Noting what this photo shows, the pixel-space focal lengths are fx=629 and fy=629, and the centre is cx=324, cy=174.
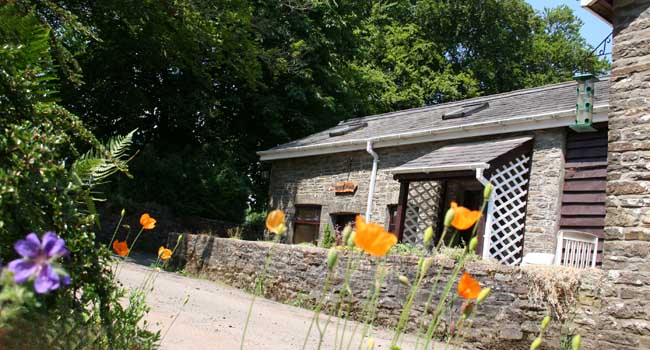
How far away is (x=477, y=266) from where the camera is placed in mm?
8039

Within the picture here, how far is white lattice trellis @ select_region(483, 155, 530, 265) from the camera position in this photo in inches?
477

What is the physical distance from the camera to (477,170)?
11.8 metres

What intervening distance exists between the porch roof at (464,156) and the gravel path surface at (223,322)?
4.35m

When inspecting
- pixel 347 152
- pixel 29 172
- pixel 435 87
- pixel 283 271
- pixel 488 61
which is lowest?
pixel 283 271

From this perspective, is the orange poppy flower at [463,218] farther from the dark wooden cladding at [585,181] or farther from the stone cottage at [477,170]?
the dark wooden cladding at [585,181]

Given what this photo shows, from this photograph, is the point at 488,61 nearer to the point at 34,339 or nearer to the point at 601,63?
the point at 601,63

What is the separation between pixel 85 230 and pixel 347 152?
47.9 feet

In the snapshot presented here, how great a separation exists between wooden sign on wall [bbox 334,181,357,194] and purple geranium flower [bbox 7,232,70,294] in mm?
15328

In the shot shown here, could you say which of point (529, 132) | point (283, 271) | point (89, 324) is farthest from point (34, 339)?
point (529, 132)

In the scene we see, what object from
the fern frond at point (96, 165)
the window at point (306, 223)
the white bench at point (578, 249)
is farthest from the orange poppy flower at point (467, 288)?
the window at point (306, 223)

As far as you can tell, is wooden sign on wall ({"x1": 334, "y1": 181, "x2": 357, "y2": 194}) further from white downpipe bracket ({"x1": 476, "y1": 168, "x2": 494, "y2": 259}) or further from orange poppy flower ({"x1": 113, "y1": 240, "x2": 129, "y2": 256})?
orange poppy flower ({"x1": 113, "y1": 240, "x2": 129, "y2": 256})

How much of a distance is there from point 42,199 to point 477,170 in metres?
10.2

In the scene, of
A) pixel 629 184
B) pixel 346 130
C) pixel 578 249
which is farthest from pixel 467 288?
pixel 346 130

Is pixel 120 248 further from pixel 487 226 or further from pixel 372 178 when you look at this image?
pixel 372 178
